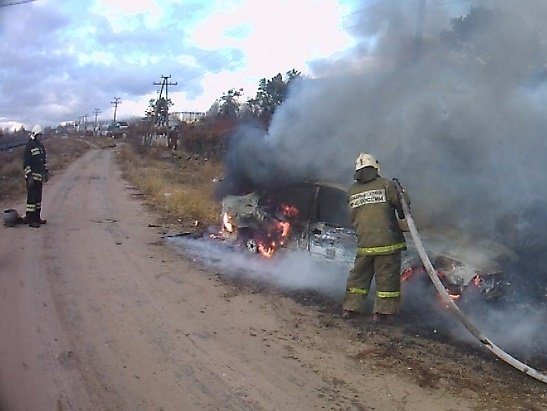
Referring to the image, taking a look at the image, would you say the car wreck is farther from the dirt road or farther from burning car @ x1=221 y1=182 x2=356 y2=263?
the dirt road

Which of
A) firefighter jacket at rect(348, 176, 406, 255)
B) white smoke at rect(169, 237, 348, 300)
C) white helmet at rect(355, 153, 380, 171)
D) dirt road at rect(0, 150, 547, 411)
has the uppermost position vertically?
white helmet at rect(355, 153, 380, 171)

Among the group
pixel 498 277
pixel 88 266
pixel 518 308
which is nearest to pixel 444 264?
pixel 498 277

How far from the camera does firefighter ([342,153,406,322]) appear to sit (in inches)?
211

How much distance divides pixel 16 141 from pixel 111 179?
22.6m

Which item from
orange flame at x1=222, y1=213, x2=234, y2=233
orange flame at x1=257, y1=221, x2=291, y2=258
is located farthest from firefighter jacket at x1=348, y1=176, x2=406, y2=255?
orange flame at x1=222, y1=213, x2=234, y2=233

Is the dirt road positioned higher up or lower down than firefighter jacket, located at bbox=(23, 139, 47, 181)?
lower down

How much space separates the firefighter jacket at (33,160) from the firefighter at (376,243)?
291 inches

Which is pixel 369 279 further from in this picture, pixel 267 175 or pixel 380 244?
pixel 267 175

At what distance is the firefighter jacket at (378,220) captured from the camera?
17.7 ft

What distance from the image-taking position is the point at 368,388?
401 cm

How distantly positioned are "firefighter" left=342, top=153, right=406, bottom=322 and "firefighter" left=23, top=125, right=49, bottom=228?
7.35 m

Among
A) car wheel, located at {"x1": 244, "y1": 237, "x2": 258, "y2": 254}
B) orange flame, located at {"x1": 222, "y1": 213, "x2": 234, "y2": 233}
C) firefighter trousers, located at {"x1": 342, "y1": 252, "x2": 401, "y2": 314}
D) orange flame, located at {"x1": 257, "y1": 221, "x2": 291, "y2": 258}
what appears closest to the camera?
firefighter trousers, located at {"x1": 342, "y1": 252, "x2": 401, "y2": 314}

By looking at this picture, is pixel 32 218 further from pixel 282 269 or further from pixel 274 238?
pixel 282 269

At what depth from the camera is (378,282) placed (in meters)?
5.41
